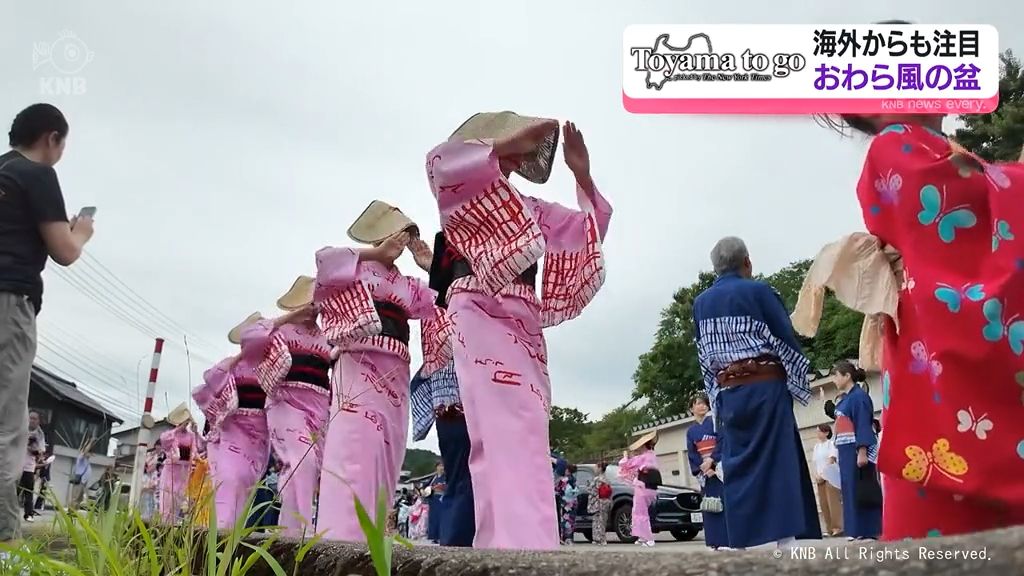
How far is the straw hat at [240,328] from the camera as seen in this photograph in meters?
6.20

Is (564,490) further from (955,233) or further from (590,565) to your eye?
(590,565)

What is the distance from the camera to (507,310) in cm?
279

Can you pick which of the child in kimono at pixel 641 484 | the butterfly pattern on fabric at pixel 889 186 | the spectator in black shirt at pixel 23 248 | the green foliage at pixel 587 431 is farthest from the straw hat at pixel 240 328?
the green foliage at pixel 587 431

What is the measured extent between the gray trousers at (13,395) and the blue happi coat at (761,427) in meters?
3.16

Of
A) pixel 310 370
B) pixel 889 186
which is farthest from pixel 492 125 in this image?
pixel 310 370

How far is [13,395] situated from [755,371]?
3306 mm

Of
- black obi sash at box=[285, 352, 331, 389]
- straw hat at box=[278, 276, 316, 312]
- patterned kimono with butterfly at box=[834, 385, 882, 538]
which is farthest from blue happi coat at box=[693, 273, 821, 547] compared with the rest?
straw hat at box=[278, 276, 316, 312]

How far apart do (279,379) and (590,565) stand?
481cm

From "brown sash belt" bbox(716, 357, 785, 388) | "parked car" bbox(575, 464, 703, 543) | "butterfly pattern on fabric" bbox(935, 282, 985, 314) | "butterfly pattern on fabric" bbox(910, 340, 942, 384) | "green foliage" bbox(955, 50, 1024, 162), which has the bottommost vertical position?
"parked car" bbox(575, 464, 703, 543)

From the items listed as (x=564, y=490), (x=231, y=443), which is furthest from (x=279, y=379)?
(x=564, y=490)

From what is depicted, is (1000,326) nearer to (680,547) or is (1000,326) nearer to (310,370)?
(310,370)

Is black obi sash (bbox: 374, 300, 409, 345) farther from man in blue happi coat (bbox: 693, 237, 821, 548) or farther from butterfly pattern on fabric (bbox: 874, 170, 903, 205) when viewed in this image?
butterfly pattern on fabric (bbox: 874, 170, 903, 205)

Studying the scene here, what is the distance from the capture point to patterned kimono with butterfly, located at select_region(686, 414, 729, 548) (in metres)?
5.55

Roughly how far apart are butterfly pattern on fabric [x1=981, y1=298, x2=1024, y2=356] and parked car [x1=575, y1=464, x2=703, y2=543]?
11.4 meters
